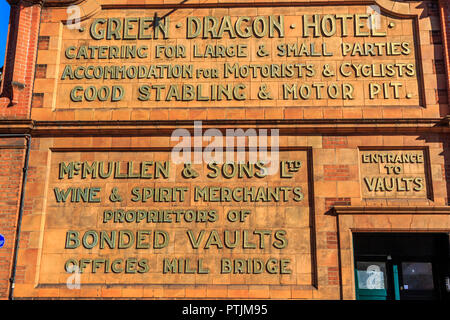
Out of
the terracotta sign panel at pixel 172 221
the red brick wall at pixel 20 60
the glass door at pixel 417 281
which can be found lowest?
the glass door at pixel 417 281

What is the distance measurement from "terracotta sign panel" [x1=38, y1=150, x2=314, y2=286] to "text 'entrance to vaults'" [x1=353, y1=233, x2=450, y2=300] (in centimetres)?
133

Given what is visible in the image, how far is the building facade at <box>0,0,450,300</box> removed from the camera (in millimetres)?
11602

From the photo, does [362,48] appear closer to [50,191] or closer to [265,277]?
[265,277]

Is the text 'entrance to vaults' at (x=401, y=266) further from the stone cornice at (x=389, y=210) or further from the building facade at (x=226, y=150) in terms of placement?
the stone cornice at (x=389, y=210)

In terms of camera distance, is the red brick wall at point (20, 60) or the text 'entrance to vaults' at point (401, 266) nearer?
the text 'entrance to vaults' at point (401, 266)

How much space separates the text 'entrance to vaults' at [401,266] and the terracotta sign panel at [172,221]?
4.36ft

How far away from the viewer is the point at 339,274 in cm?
1135

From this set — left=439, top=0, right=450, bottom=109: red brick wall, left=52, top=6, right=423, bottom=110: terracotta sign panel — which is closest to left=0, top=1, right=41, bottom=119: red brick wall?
left=52, top=6, right=423, bottom=110: terracotta sign panel

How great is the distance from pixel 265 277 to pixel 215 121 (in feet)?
12.0

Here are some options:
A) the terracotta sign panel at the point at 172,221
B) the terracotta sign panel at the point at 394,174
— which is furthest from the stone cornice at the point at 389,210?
the terracotta sign panel at the point at 172,221

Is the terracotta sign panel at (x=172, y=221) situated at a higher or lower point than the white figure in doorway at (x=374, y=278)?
higher

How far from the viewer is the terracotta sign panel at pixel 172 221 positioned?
38.0ft
